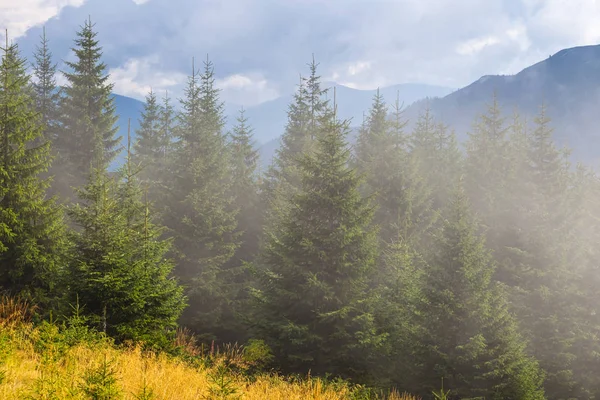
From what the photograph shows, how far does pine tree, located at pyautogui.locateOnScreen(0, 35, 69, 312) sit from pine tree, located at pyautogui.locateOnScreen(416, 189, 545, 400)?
13.7 metres

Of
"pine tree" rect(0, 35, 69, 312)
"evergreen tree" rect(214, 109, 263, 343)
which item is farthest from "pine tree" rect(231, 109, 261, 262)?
"pine tree" rect(0, 35, 69, 312)

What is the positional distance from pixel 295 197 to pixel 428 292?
6357 millimetres

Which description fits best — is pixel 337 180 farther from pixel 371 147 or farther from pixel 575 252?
pixel 575 252

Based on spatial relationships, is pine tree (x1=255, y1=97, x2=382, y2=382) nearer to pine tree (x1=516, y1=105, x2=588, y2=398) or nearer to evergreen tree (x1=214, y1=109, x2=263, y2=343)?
evergreen tree (x1=214, y1=109, x2=263, y2=343)

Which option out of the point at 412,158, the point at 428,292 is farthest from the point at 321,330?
the point at 412,158

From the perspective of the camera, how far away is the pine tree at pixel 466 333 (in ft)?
44.2

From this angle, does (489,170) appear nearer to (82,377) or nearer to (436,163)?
(436,163)

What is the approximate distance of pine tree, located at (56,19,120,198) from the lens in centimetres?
2889

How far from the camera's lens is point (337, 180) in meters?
15.4

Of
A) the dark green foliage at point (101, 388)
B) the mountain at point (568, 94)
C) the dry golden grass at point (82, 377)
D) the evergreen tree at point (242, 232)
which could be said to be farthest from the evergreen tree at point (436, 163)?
the mountain at point (568, 94)

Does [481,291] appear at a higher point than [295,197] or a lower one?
lower

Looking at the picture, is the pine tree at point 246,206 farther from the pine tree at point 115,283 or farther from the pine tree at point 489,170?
the pine tree at point 489,170

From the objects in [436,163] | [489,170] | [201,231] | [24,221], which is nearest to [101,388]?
[24,221]

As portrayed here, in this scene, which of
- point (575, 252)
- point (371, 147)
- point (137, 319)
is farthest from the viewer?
point (371, 147)
